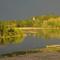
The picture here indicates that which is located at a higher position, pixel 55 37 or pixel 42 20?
pixel 42 20

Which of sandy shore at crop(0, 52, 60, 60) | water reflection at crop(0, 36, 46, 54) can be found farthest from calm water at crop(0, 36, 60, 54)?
sandy shore at crop(0, 52, 60, 60)

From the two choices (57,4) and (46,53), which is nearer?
(46,53)

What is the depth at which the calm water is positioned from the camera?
3546 mm

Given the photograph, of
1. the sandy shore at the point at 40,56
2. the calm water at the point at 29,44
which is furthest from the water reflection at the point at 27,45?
the sandy shore at the point at 40,56

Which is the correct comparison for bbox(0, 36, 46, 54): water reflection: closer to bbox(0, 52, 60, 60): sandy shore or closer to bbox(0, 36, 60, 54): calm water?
bbox(0, 36, 60, 54): calm water

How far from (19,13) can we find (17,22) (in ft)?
0.61

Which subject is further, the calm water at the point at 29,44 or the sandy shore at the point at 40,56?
the calm water at the point at 29,44

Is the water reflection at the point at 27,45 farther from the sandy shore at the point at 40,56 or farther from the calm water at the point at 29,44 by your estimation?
the sandy shore at the point at 40,56

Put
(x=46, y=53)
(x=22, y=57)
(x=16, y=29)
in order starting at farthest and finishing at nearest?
(x=16, y=29) < (x=46, y=53) < (x=22, y=57)

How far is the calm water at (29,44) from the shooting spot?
3.55 m

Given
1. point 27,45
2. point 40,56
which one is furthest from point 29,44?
point 40,56

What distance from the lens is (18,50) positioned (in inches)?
141

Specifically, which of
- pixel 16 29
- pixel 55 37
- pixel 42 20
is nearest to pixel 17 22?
pixel 16 29

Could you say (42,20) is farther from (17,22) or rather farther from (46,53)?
(46,53)
